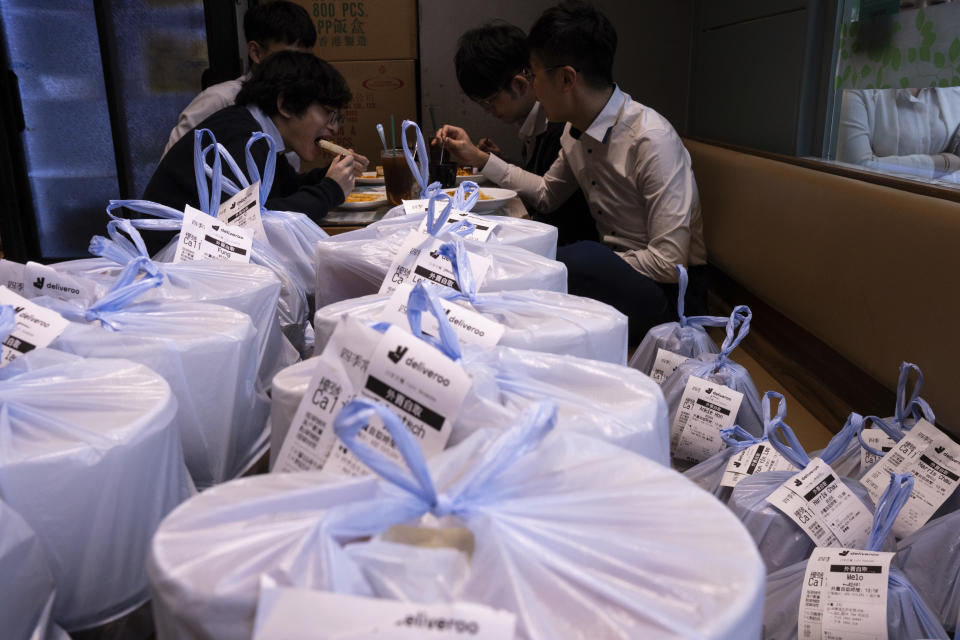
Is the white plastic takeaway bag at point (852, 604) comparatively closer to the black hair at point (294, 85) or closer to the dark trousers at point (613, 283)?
the dark trousers at point (613, 283)

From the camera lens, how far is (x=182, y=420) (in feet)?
2.29

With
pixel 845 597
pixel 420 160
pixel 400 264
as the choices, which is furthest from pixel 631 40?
pixel 845 597

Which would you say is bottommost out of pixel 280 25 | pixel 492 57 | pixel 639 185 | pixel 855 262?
pixel 855 262

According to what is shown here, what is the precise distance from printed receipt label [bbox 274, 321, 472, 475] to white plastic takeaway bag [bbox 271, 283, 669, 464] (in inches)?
0.4

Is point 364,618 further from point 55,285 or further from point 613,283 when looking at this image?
point 613,283

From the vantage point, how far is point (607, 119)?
7.15 feet

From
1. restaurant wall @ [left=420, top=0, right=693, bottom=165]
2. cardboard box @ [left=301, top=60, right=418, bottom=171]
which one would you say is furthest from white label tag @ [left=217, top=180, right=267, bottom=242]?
restaurant wall @ [left=420, top=0, right=693, bottom=165]

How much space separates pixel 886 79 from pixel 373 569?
1969mm

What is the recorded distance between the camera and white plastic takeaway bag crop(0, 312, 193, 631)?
51 centimetres

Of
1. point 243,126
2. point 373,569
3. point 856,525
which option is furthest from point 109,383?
point 243,126

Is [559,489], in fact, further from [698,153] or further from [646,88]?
[646,88]

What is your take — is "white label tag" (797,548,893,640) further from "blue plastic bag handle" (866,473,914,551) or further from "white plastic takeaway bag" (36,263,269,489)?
"white plastic takeaway bag" (36,263,269,489)

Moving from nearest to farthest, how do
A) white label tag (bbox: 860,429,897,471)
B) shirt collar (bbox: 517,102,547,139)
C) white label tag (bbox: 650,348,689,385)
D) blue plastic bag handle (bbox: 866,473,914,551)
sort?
blue plastic bag handle (bbox: 866,473,914,551) → white label tag (bbox: 860,429,897,471) → white label tag (bbox: 650,348,689,385) → shirt collar (bbox: 517,102,547,139)

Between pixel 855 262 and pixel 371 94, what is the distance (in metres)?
2.50
